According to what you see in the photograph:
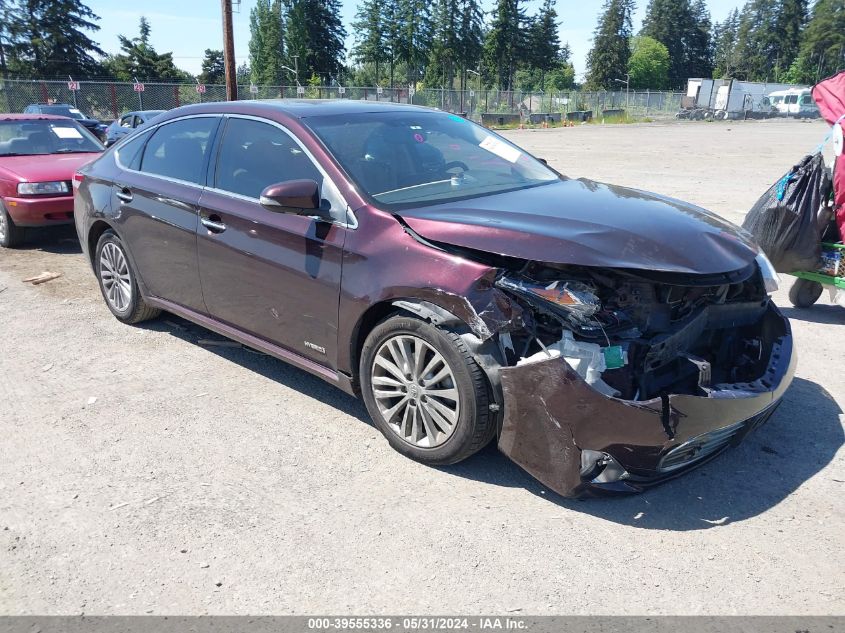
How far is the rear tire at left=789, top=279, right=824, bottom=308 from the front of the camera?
20.0ft

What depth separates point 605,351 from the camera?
303cm

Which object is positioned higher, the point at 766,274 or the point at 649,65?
the point at 649,65

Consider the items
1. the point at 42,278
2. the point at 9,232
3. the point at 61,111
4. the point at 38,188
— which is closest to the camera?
the point at 42,278

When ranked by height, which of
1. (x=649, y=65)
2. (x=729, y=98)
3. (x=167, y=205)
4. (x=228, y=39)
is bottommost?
(x=167, y=205)

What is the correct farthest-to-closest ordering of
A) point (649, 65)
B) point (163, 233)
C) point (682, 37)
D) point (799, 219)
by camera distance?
point (682, 37) → point (649, 65) → point (799, 219) → point (163, 233)

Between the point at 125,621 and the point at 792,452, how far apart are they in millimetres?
3253

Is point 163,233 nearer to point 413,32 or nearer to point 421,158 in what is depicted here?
point 421,158

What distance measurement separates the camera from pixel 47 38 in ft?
184

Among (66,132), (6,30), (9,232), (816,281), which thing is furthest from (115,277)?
(6,30)

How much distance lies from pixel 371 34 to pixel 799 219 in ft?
255

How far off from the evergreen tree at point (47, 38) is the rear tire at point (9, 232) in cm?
5671

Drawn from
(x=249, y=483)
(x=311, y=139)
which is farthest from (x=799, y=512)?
(x=311, y=139)

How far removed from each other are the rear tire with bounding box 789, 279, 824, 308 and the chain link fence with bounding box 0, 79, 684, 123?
9.55 metres

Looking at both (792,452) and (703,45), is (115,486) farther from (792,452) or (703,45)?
(703,45)
